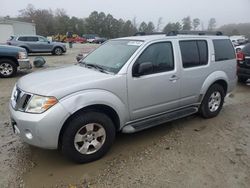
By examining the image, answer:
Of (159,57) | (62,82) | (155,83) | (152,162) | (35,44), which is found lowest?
(152,162)

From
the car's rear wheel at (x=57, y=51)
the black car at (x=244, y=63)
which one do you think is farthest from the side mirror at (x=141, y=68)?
the car's rear wheel at (x=57, y=51)

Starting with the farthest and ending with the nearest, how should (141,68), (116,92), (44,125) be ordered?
(141,68) < (116,92) < (44,125)

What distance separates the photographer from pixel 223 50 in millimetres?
5539

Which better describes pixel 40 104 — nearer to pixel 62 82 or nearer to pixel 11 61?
pixel 62 82

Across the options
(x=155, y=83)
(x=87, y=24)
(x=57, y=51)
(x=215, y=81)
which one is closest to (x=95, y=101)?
(x=155, y=83)

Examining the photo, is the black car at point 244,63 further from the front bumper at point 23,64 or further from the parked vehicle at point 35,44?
the parked vehicle at point 35,44

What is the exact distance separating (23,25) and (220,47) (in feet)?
141

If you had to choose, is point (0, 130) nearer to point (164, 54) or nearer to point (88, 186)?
point (88, 186)

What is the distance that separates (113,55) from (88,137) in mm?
1468

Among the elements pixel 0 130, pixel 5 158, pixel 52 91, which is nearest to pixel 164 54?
pixel 52 91

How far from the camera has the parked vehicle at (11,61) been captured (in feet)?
32.8

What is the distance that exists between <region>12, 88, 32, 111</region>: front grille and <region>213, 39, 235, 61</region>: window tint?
12.1ft

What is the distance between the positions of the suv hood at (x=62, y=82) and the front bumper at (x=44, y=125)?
227 millimetres

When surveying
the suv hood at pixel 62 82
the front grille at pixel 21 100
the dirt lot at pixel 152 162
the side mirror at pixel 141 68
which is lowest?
the dirt lot at pixel 152 162
